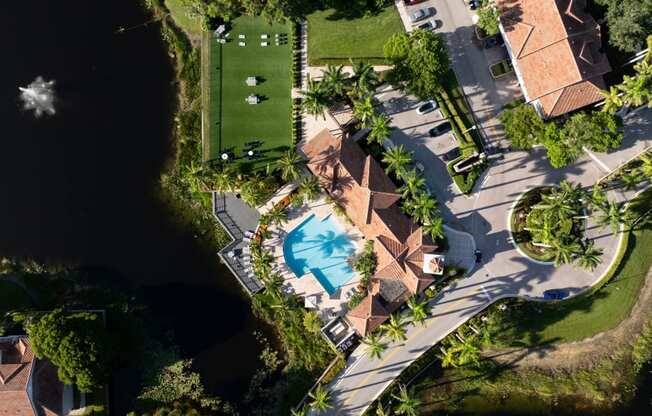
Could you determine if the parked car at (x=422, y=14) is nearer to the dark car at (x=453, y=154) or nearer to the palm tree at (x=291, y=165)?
the dark car at (x=453, y=154)

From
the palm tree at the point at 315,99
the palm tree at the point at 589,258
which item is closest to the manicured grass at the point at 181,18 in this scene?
the palm tree at the point at 315,99

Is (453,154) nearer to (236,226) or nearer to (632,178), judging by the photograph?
(632,178)

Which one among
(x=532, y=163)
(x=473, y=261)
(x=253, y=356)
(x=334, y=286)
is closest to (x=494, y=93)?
(x=532, y=163)

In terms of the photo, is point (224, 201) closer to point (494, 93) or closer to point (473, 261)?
point (473, 261)

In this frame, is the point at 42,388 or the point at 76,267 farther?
the point at 76,267

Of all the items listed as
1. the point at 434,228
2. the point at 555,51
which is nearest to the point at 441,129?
the point at 434,228

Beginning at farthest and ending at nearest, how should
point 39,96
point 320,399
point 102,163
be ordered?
point 102,163, point 39,96, point 320,399
